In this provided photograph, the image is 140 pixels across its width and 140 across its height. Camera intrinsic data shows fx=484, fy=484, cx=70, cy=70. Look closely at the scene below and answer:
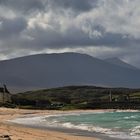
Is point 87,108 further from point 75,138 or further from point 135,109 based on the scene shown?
point 75,138

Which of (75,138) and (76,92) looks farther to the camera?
(76,92)

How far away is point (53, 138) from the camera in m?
31.5

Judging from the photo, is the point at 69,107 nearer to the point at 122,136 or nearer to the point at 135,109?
the point at 135,109

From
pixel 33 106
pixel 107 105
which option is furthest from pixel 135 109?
pixel 33 106

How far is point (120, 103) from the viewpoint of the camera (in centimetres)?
11762

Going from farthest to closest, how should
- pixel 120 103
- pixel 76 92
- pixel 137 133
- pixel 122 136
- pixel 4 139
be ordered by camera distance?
1. pixel 76 92
2. pixel 120 103
3. pixel 137 133
4. pixel 122 136
5. pixel 4 139

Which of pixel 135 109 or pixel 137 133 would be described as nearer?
pixel 137 133

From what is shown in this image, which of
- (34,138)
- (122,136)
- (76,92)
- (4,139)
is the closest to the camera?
(4,139)

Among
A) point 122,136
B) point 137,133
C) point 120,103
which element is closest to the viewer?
point 122,136

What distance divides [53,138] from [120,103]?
87248mm

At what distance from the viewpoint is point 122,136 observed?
34500 mm

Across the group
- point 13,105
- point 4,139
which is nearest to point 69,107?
point 13,105

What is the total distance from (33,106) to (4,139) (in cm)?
8666

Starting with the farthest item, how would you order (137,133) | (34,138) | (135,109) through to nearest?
(135,109)
(137,133)
(34,138)
